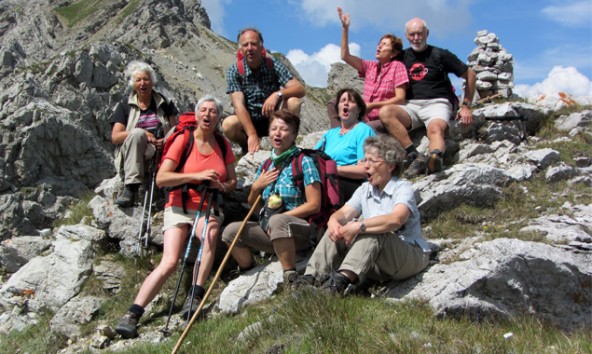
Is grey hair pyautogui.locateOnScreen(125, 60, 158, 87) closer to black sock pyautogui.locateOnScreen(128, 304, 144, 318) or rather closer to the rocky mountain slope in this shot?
the rocky mountain slope

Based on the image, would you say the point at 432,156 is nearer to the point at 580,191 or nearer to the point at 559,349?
Result: the point at 580,191

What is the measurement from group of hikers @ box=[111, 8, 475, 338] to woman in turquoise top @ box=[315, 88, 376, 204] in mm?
17

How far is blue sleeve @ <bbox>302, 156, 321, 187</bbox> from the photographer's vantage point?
677 cm

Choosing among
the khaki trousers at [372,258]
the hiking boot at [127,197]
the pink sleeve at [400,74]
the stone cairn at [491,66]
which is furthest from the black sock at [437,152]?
the stone cairn at [491,66]

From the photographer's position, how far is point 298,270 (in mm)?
7004

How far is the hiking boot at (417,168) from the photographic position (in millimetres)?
8914

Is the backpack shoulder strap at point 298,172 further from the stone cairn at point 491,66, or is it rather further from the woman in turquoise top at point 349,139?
the stone cairn at point 491,66

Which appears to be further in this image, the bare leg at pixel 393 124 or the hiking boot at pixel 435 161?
the bare leg at pixel 393 124

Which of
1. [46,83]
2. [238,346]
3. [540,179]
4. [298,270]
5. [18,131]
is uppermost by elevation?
[46,83]

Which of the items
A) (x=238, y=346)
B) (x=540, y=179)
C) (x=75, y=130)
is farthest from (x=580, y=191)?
(x=75, y=130)

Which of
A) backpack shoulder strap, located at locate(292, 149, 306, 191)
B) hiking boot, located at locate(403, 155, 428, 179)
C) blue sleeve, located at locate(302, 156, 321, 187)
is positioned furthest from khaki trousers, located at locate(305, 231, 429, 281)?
hiking boot, located at locate(403, 155, 428, 179)

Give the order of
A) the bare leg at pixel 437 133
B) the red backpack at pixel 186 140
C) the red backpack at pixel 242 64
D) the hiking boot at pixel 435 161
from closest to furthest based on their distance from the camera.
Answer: the red backpack at pixel 186 140 < the hiking boot at pixel 435 161 < the bare leg at pixel 437 133 < the red backpack at pixel 242 64

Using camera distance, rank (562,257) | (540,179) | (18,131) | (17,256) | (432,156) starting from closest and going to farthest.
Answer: (562,257)
(432,156)
(540,179)
(17,256)
(18,131)

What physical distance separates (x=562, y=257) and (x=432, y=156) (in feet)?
8.78
